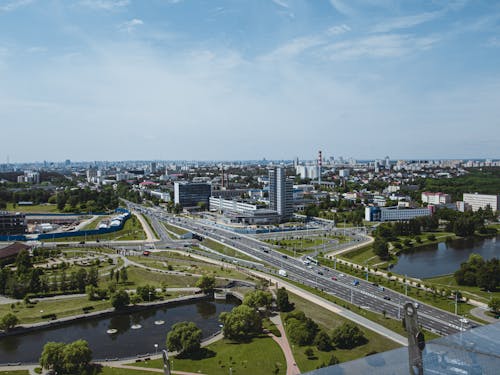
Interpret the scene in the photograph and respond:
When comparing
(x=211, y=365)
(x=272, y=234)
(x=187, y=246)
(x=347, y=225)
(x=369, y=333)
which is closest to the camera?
(x=211, y=365)

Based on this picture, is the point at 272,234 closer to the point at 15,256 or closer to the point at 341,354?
the point at 15,256

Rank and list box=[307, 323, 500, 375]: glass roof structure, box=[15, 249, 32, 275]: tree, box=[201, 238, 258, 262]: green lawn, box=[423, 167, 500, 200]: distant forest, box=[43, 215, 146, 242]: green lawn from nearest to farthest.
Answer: box=[307, 323, 500, 375]: glass roof structure → box=[15, 249, 32, 275]: tree → box=[201, 238, 258, 262]: green lawn → box=[43, 215, 146, 242]: green lawn → box=[423, 167, 500, 200]: distant forest

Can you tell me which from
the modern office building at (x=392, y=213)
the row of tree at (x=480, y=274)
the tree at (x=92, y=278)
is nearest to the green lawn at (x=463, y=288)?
the row of tree at (x=480, y=274)

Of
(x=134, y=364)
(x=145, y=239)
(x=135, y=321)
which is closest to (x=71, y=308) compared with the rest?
(x=135, y=321)

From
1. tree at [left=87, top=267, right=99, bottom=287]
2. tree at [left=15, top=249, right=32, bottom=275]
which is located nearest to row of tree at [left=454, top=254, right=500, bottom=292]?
tree at [left=87, top=267, right=99, bottom=287]

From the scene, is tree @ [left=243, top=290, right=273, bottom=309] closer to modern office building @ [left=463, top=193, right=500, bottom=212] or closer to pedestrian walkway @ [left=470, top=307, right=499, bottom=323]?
pedestrian walkway @ [left=470, top=307, right=499, bottom=323]

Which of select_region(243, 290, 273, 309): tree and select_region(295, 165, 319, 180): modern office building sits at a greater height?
select_region(295, 165, 319, 180): modern office building

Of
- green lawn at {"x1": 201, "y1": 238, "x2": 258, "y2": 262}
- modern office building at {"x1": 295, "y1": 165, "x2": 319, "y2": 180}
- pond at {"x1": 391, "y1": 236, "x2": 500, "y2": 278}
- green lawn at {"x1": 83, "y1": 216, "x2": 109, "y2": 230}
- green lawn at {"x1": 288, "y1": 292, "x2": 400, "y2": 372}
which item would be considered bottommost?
pond at {"x1": 391, "y1": 236, "x2": 500, "y2": 278}

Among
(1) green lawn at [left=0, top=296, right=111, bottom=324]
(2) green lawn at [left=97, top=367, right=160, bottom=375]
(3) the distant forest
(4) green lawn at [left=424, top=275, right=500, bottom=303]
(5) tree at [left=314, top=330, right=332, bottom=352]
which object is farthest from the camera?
(3) the distant forest

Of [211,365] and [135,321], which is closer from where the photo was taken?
[211,365]
